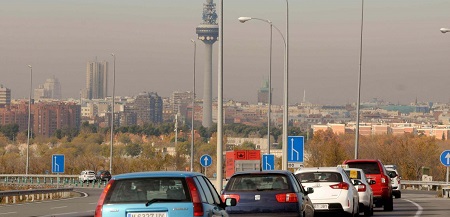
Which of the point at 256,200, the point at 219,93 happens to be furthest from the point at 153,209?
the point at 219,93

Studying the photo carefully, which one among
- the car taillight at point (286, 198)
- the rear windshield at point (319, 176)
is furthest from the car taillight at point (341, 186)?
the car taillight at point (286, 198)

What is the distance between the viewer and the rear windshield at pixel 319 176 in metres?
30.7

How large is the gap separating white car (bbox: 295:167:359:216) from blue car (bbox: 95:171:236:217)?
1290 cm

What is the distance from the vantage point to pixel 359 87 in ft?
225

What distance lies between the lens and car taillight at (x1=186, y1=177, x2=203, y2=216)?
1750 cm

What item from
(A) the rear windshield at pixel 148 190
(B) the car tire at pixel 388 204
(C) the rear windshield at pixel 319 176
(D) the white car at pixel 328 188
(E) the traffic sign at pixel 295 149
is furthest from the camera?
(E) the traffic sign at pixel 295 149

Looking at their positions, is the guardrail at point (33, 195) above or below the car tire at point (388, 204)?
below

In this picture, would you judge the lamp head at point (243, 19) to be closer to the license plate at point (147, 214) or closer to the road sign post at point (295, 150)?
the road sign post at point (295, 150)

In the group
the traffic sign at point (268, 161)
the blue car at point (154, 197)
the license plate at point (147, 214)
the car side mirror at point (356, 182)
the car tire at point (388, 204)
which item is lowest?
the car tire at point (388, 204)

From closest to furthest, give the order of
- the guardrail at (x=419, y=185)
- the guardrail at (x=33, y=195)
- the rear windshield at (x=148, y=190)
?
the rear windshield at (x=148, y=190) → the guardrail at (x=33, y=195) → the guardrail at (x=419, y=185)

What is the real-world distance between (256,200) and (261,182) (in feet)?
1.73

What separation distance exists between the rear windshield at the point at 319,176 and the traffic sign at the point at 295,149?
676 inches

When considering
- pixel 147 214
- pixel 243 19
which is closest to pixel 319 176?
pixel 147 214

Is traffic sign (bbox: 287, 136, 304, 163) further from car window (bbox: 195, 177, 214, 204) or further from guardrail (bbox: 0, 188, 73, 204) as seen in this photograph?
car window (bbox: 195, 177, 214, 204)
